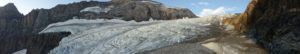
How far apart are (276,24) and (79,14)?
39.6 m

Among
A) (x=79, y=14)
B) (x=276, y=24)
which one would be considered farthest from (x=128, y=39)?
(x=79, y=14)

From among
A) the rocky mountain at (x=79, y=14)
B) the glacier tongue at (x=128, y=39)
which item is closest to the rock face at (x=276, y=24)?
the glacier tongue at (x=128, y=39)

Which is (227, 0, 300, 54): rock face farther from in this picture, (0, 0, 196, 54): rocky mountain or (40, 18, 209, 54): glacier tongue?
(0, 0, 196, 54): rocky mountain

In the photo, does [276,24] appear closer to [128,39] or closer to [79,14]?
[128,39]

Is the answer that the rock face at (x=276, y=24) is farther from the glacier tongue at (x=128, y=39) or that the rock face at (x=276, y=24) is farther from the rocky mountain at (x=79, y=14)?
the rocky mountain at (x=79, y=14)

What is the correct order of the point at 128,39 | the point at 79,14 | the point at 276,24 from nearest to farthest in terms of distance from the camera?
the point at 276,24 → the point at 128,39 → the point at 79,14

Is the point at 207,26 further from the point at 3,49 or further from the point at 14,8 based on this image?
the point at 14,8

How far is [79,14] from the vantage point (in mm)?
61812

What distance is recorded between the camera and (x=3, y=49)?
2675 inches

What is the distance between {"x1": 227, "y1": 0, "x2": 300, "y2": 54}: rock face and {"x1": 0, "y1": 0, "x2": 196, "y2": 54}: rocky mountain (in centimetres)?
2888

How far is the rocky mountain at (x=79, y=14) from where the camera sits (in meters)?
60.3

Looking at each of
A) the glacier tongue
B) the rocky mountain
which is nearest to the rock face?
the glacier tongue

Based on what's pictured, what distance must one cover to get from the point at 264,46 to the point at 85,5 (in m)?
47.4

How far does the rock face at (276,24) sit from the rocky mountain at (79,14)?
94.8 ft
